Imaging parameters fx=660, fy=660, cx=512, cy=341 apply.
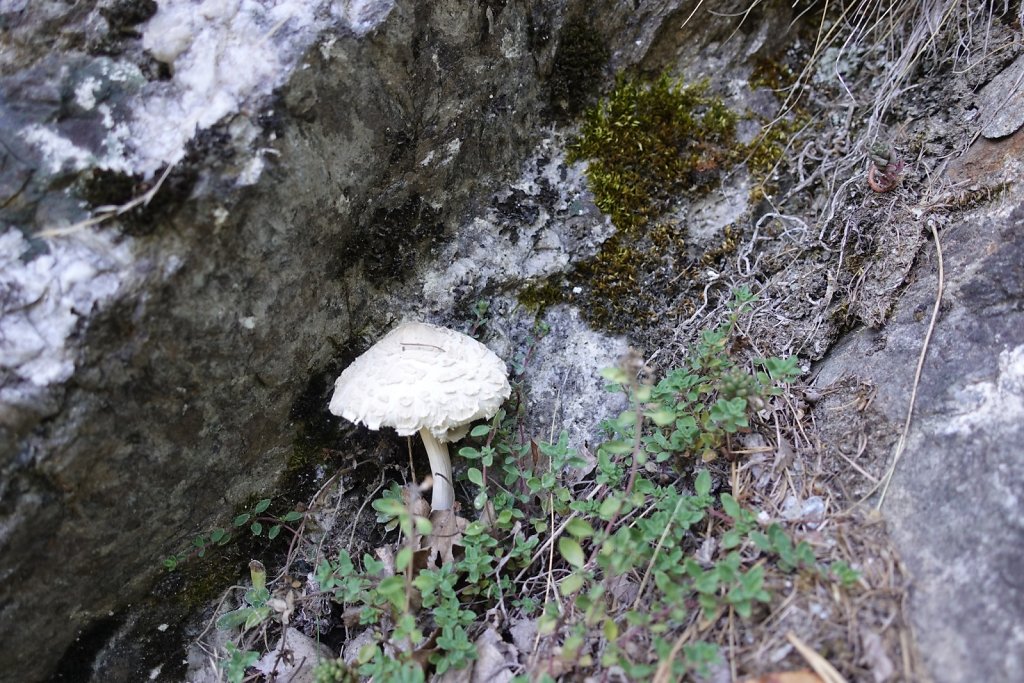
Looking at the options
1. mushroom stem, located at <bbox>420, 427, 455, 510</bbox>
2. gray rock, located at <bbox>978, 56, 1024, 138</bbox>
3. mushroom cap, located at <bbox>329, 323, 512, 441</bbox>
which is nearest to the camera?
mushroom cap, located at <bbox>329, 323, 512, 441</bbox>

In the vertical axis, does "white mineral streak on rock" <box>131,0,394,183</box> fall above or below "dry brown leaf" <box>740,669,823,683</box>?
above

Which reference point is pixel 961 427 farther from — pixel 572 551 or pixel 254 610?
pixel 254 610

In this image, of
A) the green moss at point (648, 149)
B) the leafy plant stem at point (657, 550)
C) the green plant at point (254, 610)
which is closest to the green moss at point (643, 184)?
the green moss at point (648, 149)

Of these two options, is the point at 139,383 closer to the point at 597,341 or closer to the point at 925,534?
the point at 597,341

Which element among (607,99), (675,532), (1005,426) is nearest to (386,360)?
(675,532)

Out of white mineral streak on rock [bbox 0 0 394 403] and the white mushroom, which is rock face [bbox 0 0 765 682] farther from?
the white mushroom

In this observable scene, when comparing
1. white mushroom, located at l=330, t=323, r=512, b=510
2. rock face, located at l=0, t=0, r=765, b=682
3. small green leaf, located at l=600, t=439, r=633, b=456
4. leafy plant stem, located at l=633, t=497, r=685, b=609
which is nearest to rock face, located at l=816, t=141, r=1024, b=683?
leafy plant stem, located at l=633, t=497, r=685, b=609
